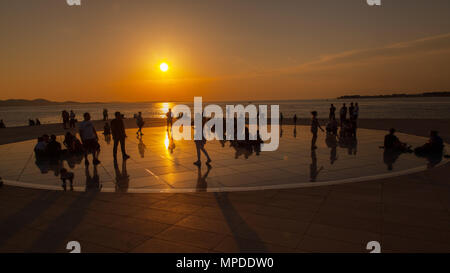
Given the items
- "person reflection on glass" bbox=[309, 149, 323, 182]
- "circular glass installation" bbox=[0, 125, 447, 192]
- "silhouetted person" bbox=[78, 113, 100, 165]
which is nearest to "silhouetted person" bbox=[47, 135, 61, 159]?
"circular glass installation" bbox=[0, 125, 447, 192]

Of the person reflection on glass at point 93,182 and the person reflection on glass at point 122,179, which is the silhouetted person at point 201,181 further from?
the person reflection on glass at point 93,182

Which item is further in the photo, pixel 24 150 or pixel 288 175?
pixel 24 150

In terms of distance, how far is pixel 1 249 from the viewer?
12.5 feet

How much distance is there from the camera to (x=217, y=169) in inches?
343

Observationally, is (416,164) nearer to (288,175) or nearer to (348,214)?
(288,175)

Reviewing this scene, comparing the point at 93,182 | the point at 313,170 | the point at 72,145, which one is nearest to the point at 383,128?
the point at 313,170

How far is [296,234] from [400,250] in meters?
1.37

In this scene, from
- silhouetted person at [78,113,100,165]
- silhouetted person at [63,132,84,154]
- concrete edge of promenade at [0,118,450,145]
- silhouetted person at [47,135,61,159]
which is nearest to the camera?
silhouetted person at [78,113,100,165]

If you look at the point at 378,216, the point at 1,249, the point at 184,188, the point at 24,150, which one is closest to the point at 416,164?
the point at 378,216

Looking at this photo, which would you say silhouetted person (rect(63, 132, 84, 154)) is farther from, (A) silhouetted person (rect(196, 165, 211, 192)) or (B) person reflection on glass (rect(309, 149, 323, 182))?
(B) person reflection on glass (rect(309, 149, 323, 182))

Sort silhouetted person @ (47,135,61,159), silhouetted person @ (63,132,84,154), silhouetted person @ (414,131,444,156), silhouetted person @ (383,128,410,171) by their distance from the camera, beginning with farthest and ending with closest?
silhouetted person @ (63,132,84,154) → silhouetted person @ (47,135,61,159) → silhouetted person @ (414,131,444,156) → silhouetted person @ (383,128,410,171)

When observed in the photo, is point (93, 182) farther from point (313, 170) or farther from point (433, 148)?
point (433, 148)

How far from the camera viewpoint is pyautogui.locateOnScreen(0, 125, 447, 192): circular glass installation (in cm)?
701
